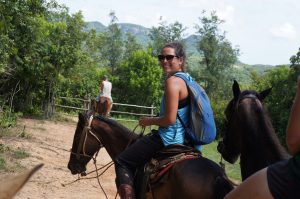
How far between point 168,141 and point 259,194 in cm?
221

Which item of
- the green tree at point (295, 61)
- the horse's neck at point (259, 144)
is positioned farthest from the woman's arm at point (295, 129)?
the green tree at point (295, 61)

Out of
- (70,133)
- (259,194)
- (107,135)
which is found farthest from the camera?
(70,133)

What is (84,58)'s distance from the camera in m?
21.6

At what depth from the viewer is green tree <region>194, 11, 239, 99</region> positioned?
54.3m

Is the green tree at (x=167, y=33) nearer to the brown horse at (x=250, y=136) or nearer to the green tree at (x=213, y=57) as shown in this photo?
the green tree at (x=213, y=57)

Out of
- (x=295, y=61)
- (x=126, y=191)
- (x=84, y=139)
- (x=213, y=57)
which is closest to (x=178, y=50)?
(x=126, y=191)

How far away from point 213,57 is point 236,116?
52100 mm

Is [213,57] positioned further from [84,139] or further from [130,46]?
[84,139]

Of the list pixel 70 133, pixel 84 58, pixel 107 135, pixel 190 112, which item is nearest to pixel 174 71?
pixel 190 112

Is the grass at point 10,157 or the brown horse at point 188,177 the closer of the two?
the brown horse at point 188,177

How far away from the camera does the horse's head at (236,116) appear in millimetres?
3949

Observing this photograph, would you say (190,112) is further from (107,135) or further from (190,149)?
(107,135)

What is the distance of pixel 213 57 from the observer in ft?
182

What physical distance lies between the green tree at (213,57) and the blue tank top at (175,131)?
4933cm
